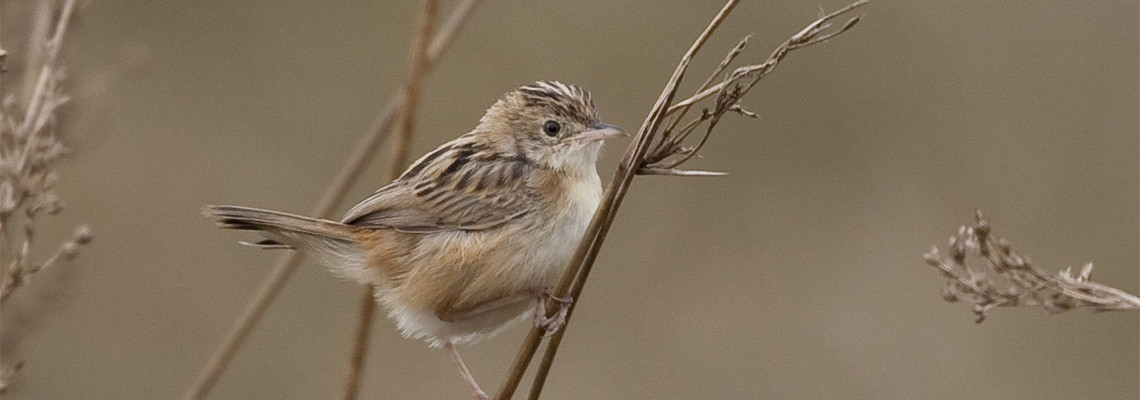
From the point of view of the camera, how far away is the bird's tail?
3.60m

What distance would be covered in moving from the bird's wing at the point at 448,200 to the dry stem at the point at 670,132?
97 cm

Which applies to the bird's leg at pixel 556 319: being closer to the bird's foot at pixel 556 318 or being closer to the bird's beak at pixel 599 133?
the bird's foot at pixel 556 318

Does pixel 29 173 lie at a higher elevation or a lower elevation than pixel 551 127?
lower

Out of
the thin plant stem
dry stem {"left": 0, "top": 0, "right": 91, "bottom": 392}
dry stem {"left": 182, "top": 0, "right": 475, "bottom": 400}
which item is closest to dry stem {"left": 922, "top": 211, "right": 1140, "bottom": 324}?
the thin plant stem

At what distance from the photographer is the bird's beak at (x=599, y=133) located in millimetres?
4098

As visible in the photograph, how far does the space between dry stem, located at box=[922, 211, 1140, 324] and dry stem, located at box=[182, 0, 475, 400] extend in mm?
1616

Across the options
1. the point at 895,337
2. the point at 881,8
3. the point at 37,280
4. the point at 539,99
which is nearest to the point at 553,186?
the point at 539,99

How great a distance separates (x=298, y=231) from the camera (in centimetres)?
390

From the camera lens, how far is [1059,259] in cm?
741

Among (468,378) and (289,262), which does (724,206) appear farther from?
(289,262)

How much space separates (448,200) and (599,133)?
54 cm

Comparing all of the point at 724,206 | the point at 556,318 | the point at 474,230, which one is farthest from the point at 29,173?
the point at 724,206

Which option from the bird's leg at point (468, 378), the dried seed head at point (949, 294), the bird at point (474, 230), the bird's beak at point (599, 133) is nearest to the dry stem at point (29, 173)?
the bird at point (474, 230)

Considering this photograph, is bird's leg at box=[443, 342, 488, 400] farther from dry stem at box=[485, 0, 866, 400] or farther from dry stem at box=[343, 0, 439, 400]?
dry stem at box=[485, 0, 866, 400]
